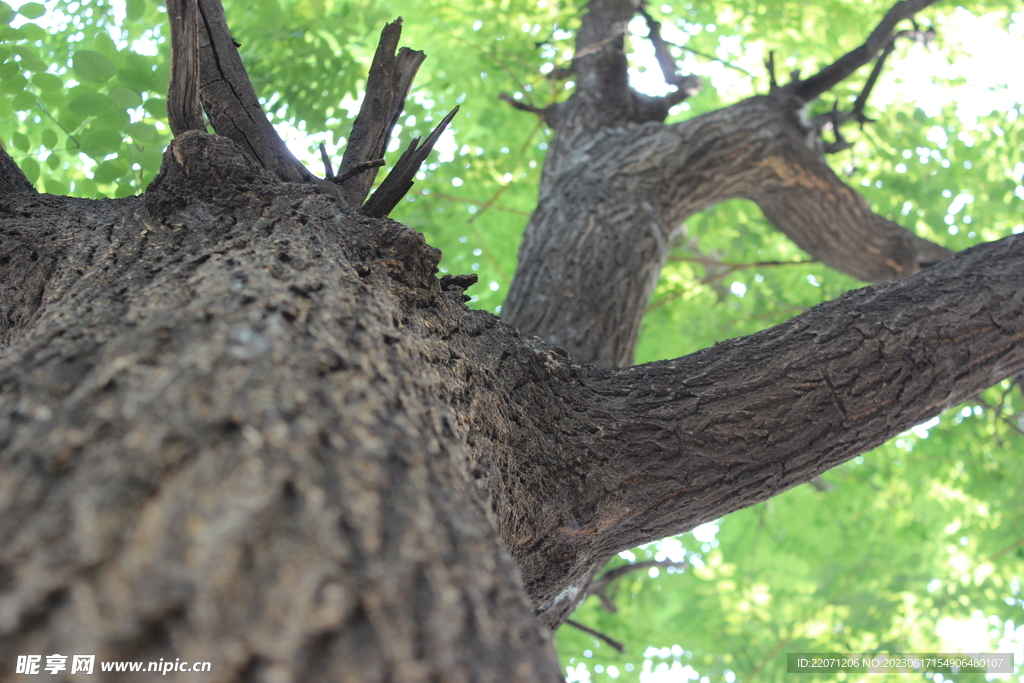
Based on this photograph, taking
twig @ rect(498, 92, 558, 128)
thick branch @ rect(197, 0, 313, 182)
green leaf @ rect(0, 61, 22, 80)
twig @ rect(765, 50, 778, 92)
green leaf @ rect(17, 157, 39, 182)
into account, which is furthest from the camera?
twig @ rect(498, 92, 558, 128)

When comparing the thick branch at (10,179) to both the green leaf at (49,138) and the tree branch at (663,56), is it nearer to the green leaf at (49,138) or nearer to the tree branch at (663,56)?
the green leaf at (49,138)

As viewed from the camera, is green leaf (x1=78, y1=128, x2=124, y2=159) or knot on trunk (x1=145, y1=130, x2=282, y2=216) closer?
knot on trunk (x1=145, y1=130, x2=282, y2=216)

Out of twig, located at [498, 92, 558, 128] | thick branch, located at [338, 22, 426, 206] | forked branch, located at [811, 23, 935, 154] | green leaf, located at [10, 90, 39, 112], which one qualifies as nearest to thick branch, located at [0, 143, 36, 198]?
green leaf, located at [10, 90, 39, 112]

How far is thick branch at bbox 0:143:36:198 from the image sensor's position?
2.06 metres

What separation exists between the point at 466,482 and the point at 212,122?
1605 mm

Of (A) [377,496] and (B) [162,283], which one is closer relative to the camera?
(A) [377,496]

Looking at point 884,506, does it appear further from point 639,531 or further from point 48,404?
point 48,404

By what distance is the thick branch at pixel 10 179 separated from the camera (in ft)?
6.75

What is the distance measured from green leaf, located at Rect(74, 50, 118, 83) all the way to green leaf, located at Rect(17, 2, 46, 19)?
30cm

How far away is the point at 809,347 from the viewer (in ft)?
6.40

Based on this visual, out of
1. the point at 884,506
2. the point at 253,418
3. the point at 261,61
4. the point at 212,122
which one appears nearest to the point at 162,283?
the point at 253,418

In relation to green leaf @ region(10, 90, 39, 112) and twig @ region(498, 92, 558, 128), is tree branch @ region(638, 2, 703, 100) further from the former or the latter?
green leaf @ region(10, 90, 39, 112)

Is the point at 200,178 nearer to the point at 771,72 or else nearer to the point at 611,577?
the point at 611,577

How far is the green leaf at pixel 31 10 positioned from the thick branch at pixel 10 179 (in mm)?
897
